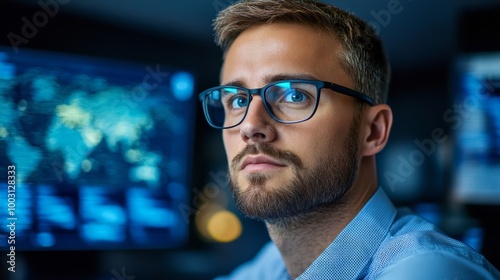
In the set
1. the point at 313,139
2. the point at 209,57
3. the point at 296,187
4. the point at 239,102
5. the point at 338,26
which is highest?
the point at 209,57

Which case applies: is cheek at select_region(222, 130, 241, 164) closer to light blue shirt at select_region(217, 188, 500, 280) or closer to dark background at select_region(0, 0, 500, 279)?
light blue shirt at select_region(217, 188, 500, 280)

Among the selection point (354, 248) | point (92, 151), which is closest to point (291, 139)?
point (354, 248)

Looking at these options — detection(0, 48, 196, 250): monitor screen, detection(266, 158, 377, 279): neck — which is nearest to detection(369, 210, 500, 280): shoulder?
detection(266, 158, 377, 279): neck

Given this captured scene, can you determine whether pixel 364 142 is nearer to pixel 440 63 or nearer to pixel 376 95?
pixel 376 95

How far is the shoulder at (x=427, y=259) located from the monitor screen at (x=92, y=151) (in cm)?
96

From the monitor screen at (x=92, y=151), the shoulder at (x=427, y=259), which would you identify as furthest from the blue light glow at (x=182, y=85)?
the shoulder at (x=427, y=259)

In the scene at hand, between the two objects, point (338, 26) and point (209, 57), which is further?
point (209, 57)

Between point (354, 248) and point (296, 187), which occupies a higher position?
point (296, 187)

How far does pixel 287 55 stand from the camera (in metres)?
1.22

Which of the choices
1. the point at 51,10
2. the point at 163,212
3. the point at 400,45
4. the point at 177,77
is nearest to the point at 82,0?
the point at 51,10

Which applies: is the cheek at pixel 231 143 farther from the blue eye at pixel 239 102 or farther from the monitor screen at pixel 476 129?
the monitor screen at pixel 476 129

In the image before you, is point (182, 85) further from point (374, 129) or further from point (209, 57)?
point (374, 129)

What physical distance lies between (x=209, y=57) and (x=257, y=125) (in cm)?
113

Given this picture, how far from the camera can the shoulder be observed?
983 millimetres
